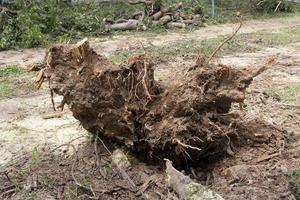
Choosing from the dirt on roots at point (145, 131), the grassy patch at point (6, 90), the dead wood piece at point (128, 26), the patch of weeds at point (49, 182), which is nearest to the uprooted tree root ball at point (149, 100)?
the dirt on roots at point (145, 131)

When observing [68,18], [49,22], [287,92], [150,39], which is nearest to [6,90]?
[287,92]

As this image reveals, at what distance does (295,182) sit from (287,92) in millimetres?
2782

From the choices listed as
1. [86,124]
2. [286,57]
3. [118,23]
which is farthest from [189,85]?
[118,23]

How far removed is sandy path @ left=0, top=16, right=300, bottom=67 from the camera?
31.3ft

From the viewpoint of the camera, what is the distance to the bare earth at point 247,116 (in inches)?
162

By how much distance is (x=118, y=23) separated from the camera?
12.0m

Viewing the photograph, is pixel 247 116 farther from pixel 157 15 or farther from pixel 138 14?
pixel 138 14

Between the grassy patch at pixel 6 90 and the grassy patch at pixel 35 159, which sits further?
the grassy patch at pixel 6 90

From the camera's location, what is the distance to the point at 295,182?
3.98 metres

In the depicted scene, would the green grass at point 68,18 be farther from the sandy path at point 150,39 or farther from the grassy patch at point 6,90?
the grassy patch at point 6,90

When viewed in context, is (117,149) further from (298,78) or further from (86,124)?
(298,78)

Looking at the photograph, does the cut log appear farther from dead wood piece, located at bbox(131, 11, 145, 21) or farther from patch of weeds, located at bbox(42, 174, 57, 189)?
patch of weeds, located at bbox(42, 174, 57, 189)

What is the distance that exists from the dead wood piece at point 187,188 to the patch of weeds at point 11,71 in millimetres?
4915

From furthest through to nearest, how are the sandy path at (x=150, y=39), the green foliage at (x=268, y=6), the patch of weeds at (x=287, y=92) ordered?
the green foliage at (x=268, y=6) < the sandy path at (x=150, y=39) < the patch of weeds at (x=287, y=92)
